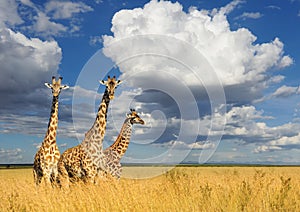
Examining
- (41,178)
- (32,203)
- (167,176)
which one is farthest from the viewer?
(41,178)

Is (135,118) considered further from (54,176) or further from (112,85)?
(54,176)

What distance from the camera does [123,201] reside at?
26.2 ft

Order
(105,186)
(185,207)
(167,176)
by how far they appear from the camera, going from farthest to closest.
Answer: (167,176) → (105,186) → (185,207)

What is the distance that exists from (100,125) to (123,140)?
1746 millimetres

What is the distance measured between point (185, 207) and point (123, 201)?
4.53 feet

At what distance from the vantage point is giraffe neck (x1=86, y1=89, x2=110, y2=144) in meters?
12.4

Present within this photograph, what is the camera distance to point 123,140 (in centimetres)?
1412

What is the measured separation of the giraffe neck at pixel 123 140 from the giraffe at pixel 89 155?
5.04 ft

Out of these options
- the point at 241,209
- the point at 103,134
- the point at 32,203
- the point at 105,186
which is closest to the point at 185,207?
the point at 241,209

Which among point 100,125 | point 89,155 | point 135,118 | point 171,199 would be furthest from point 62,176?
point 171,199

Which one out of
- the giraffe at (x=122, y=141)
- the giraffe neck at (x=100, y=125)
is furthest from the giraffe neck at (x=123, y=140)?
the giraffe neck at (x=100, y=125)

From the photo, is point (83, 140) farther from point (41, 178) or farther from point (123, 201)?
point (123, 201)

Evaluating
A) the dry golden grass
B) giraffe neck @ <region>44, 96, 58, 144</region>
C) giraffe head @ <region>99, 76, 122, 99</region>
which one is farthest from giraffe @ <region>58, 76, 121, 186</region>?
the dry golden grass

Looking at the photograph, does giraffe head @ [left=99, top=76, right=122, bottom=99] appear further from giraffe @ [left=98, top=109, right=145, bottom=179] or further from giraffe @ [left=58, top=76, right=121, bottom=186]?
giraffe @ [left=98, top=109, right=145, bottom=179]
